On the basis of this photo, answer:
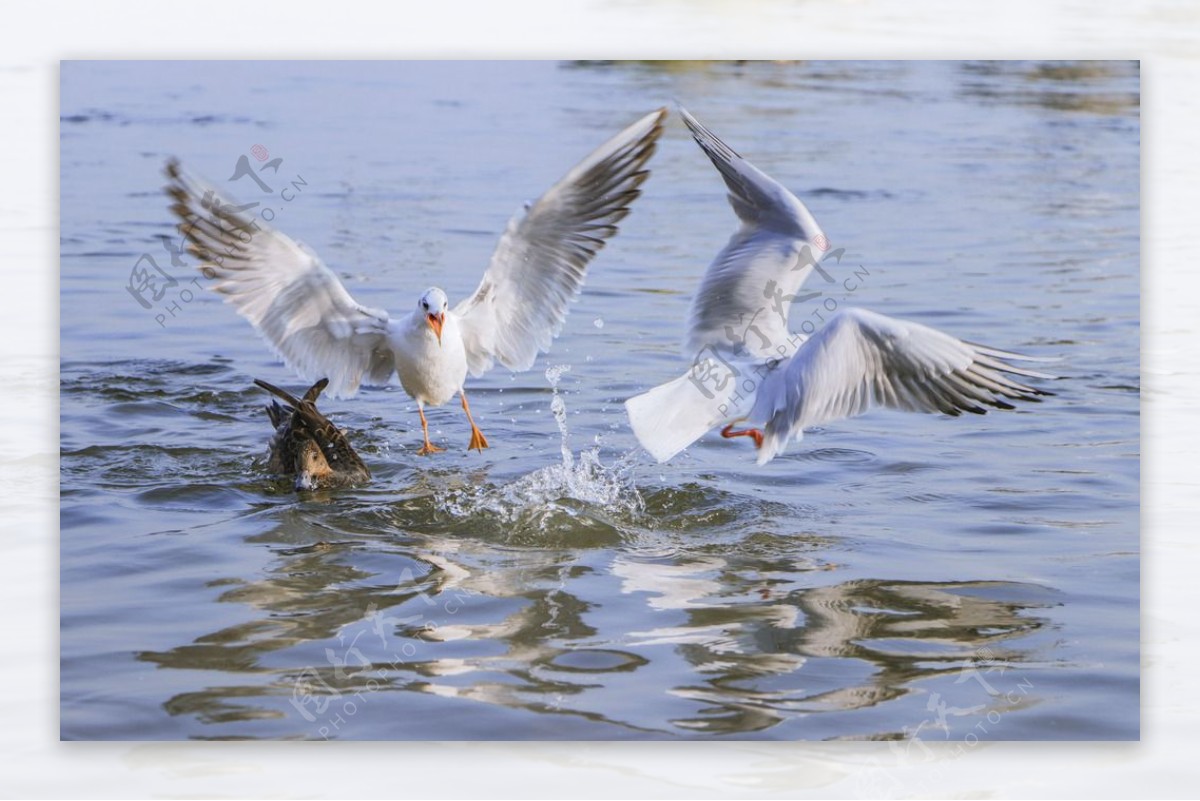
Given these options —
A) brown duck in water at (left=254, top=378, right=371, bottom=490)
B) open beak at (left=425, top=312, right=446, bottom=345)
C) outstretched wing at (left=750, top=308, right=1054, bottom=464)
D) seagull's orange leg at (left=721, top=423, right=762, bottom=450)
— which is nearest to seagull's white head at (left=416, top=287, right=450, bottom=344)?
open beak at (left=425, top=312, right=446, bottom=345)

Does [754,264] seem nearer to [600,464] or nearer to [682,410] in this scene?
[682,410]

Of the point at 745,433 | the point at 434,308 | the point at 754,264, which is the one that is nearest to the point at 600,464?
the point at 745,433

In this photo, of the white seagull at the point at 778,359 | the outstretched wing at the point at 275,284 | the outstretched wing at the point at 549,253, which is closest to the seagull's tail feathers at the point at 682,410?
the white seagull at the point at 778,359

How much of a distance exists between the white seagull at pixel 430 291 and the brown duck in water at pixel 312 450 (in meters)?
0.15

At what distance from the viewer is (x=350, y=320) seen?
481cm

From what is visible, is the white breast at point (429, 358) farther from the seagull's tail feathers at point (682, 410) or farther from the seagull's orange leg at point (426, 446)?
the seagull's tail feathers at point (682, 410)

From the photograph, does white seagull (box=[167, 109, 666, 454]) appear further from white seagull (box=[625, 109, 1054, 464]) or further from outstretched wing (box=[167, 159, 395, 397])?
white seagull (box=[625, 109, 1054, 464])

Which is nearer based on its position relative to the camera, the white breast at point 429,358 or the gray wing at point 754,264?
the gray wing at point 754,264

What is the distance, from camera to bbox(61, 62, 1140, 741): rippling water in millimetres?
3770

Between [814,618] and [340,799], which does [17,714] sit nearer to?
[340,799]

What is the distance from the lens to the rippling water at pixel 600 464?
12.4ft

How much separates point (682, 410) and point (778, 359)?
0.27 m

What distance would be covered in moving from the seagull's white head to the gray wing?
0.69 metres

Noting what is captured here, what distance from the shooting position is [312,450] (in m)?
4.77
